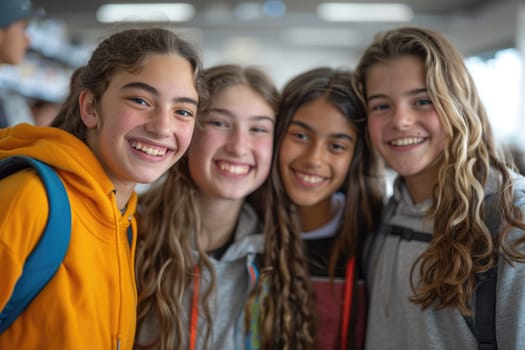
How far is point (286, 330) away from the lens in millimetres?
1719

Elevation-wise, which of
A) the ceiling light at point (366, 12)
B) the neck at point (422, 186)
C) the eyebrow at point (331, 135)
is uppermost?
the ceiling light at point (366, 12)

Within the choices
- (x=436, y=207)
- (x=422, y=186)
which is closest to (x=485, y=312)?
(x=436, y=207)

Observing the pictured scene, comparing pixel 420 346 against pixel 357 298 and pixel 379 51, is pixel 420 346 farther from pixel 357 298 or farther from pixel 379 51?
pixel 379 51

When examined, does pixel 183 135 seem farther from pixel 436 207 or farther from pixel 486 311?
pixel 486 311

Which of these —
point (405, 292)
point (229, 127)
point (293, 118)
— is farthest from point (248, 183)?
point (405, 292)

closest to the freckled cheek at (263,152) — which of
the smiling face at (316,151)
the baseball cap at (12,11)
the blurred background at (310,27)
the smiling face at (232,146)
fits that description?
the smiling face at (232,146)

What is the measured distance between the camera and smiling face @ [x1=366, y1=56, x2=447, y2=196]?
166 cm

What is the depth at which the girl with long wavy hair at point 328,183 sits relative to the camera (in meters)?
1.83

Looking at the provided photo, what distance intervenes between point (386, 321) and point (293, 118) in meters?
0.88

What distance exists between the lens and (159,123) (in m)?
1.41

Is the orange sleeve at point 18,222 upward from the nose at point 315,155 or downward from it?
downward

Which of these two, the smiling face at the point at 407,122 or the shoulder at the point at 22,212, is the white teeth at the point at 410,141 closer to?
the smiling face at the point at 407,122

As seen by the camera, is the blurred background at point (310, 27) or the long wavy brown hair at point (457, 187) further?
the blurred background at point (310, 27)

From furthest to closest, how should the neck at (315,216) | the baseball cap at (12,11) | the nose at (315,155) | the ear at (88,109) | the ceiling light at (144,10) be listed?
the ceiling light at (144,10) → the baseball cap at (12,11) → the neck at (315,216) → the nose at (315,155) → the ear at (88,109)
